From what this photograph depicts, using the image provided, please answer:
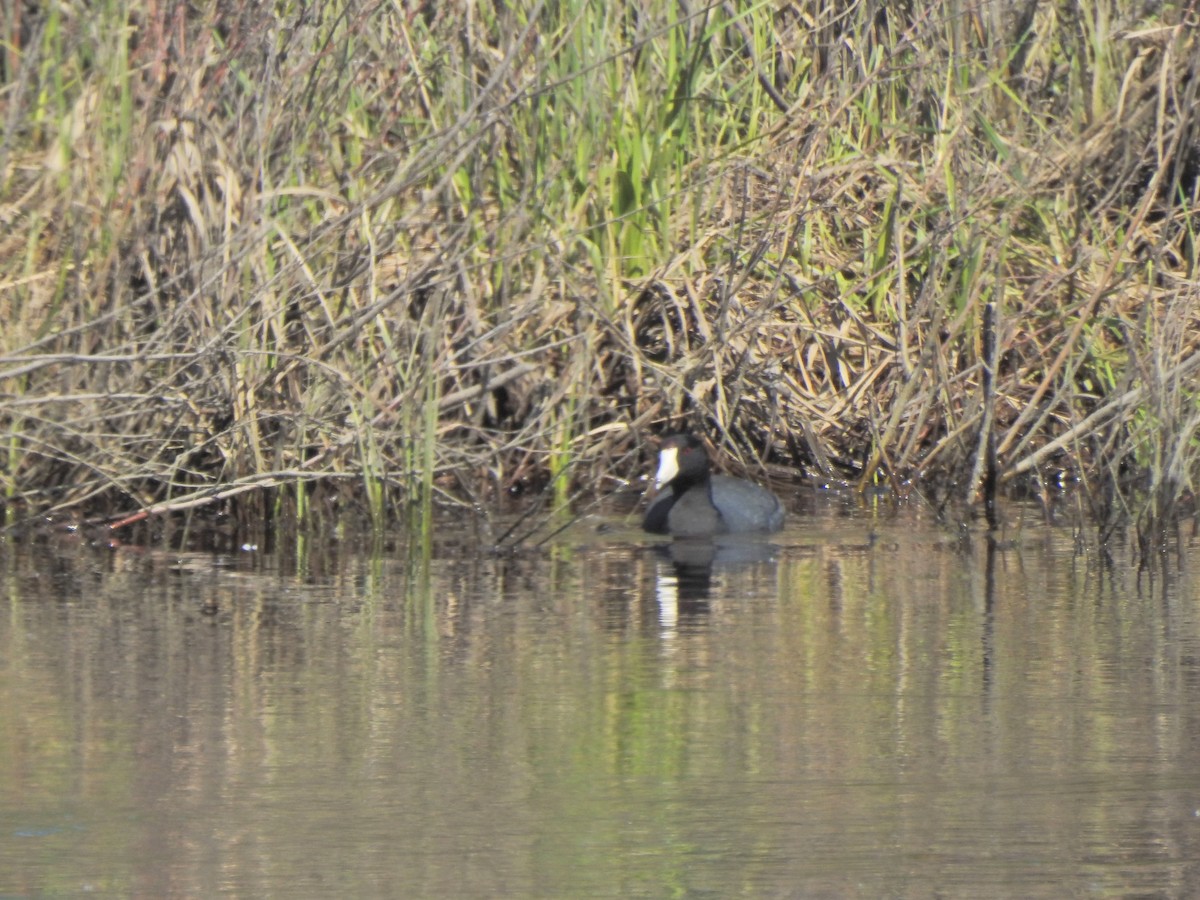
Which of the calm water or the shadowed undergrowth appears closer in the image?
the calm water

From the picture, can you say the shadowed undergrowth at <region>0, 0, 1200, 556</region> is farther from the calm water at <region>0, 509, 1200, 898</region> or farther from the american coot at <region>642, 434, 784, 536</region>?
the calm water at <region>0, 509, 1200, 898</region>

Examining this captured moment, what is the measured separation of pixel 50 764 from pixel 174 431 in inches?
127

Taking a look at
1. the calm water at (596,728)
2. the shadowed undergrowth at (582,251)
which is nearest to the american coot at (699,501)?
the shadowed undergrowth at (582,251)

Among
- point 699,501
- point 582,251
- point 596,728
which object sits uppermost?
point 582,251

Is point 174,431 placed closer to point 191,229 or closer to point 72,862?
point 191,229

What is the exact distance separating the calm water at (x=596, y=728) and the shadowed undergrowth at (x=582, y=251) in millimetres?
694

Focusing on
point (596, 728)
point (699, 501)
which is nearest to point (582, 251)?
point (699, 501)

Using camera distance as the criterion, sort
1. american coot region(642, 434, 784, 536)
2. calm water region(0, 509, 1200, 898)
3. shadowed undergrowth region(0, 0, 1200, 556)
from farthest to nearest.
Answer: american coot region(642, 434, 784, 536)
shadowed undergrowth region(0, 0, 1200, 556)
calm water region(0, 509, 1200, 898)

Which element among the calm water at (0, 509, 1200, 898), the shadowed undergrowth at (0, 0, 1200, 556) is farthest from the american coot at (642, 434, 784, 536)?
the calm water at (0, 509, 1200, 898)

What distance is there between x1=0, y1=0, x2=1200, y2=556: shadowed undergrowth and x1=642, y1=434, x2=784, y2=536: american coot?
0.29 meters

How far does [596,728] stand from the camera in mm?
4570

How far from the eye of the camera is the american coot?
25.9 ft

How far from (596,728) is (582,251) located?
14.1 feet

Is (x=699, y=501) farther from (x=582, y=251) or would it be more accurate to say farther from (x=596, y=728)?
(x=596, y=728)
